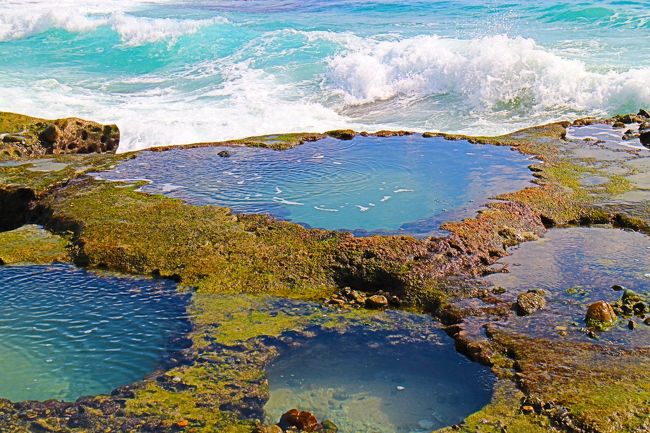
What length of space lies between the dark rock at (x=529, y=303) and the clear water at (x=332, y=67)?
12038 millimetres

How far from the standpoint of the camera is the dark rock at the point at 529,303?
24.0 feet

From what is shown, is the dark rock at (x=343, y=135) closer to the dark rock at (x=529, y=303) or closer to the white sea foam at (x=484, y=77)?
the dark rock at (x=529, y=303)

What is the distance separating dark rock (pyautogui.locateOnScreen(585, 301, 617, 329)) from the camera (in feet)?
22.9

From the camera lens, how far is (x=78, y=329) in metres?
7.30

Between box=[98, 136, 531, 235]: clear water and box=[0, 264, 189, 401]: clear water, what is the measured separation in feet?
8.92

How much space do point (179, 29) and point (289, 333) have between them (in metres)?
33.5

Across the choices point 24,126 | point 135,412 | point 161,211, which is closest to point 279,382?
point 135,412

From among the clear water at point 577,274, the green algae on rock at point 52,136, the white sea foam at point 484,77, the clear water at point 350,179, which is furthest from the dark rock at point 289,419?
the white sea foam at point 484,77

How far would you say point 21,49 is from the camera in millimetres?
35844

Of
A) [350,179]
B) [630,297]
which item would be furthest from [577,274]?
[350,179]

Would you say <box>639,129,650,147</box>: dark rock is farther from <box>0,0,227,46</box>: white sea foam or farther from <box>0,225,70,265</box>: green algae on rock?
<box>0,0,227,46</box>: white sea foam

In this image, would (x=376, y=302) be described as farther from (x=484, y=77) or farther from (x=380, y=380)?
(x=484, y=77)

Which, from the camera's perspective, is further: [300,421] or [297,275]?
[297,275]

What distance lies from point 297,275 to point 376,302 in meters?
1.17
